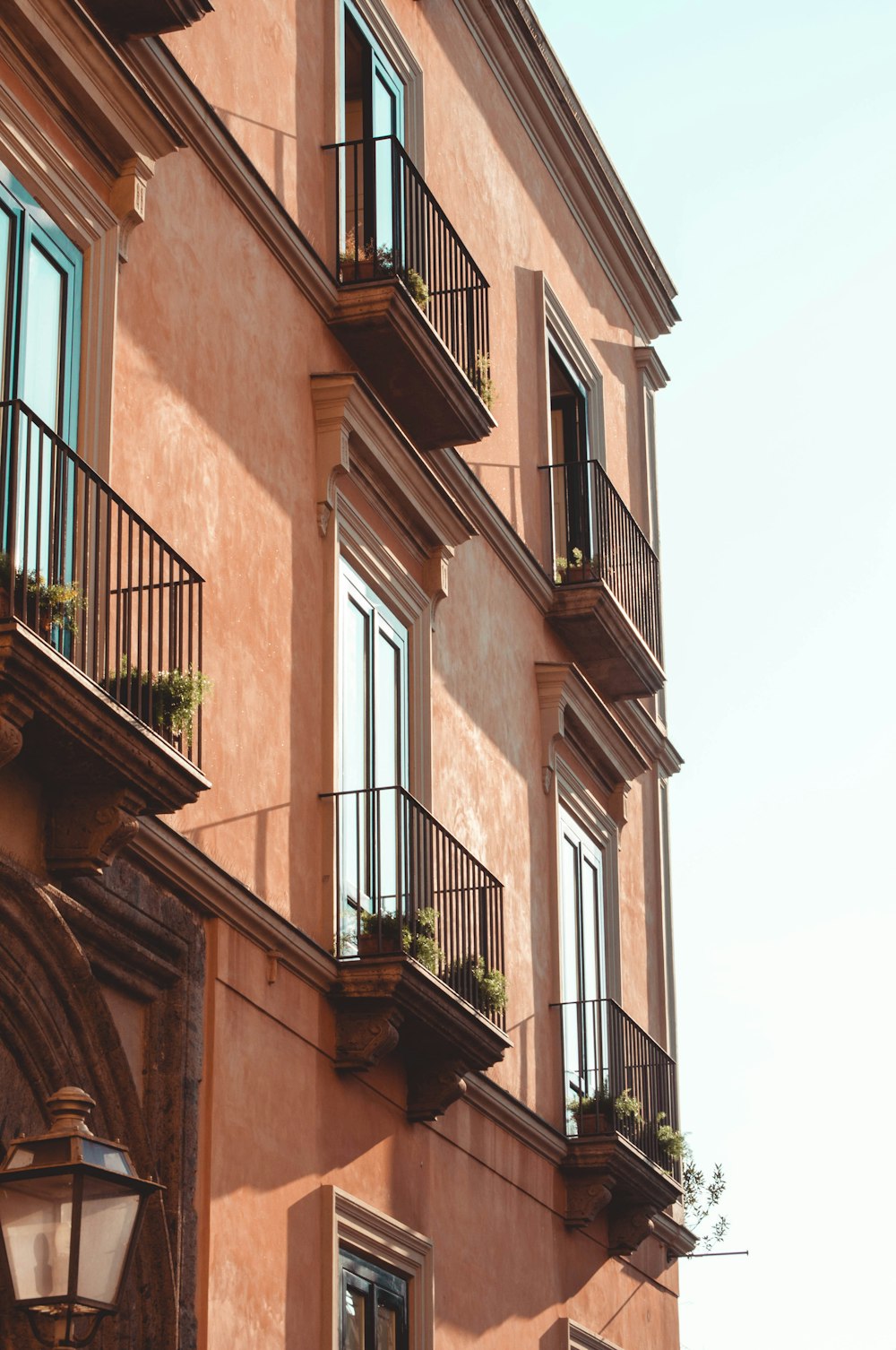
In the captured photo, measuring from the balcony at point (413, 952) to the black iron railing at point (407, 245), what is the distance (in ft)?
10.7

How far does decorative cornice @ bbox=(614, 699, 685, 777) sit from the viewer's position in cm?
2031

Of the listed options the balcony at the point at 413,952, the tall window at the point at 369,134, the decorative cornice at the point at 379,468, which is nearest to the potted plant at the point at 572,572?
the decorative cornice at the point at 379,468

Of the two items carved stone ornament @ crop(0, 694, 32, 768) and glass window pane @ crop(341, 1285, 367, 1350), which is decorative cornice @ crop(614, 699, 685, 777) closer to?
glass window pane @ crop(341, 1285, 367, 1350)

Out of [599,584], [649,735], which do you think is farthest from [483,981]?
[649,735]

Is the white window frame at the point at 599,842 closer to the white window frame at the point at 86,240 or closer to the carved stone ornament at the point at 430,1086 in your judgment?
the carved stone ornament at the point at 430,1086

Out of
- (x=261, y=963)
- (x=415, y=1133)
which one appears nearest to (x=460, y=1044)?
(x=415, y=1133)

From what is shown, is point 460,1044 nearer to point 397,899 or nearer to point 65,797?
point 397,899

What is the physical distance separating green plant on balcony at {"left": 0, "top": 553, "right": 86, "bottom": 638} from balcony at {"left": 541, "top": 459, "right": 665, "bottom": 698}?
29.0 ft

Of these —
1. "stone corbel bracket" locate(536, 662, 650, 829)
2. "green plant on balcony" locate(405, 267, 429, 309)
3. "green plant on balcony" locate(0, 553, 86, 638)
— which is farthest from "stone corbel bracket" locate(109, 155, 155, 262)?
"stone corbel bracket" locate(536, 662, 650, 829)

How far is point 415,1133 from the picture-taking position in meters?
13.5

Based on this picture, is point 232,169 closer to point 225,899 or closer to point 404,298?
point 404,298

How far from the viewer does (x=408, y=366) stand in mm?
14156

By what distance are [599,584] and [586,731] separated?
1.26 meters

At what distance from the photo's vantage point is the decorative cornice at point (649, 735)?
20.3 m
